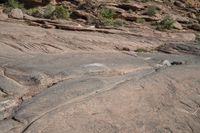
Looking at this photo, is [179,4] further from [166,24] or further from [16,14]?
[16,14]

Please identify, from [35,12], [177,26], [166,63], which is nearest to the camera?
[166,63]

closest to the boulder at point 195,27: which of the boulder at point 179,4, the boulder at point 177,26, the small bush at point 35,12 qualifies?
the boulder at point 177,26

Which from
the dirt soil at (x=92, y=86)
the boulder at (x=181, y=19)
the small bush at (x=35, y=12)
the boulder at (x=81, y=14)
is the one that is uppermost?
the dirt soil at (x=92, y=86)

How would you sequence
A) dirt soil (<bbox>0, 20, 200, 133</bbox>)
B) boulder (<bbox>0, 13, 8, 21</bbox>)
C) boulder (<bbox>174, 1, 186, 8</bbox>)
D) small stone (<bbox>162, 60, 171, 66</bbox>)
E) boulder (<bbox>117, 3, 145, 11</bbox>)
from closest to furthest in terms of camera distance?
dirt soil (<bbox>0, 20, 200, 133</bbox>) < small stone (<bbox>162, 60, 171, 66</bbox>) < boulder (<bbox>0, 13, 8, 21</bbox>) < boulder (<bbox>117, 3, 145, 11</bbox>) < boulder (<bbox>174, 1, 186, 8</bbox>)

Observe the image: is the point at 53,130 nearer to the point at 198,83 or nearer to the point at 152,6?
the point at 198,83

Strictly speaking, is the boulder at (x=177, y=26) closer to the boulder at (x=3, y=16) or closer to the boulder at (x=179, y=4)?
the boulder at (x=179, y=4)

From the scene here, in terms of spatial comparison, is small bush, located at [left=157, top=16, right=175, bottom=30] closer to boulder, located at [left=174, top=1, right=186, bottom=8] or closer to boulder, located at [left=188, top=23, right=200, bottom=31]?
boulder, located at [left=188, top=23, right=200, bottom=31]

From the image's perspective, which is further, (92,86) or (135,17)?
(135,17)

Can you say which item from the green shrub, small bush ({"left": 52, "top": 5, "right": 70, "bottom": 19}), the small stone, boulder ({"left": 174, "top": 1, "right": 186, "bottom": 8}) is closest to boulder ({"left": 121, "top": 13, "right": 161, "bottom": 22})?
the green shrub

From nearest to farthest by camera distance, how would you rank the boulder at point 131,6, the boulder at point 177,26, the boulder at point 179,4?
1. the boulder at point 177,26
2. the boulder at point 131,6
3. the boulder at point 179,4

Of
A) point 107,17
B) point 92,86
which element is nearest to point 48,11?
point 107,17

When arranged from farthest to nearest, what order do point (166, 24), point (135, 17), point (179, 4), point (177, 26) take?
point (179, 4)
point (135, 17)
point (177, 26)
point (166, 24)

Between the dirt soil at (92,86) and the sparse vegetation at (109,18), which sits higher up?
the dirt soil at (92,86)

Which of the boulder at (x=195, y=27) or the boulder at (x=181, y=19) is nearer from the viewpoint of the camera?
the boulder at (x=195, y=27)
